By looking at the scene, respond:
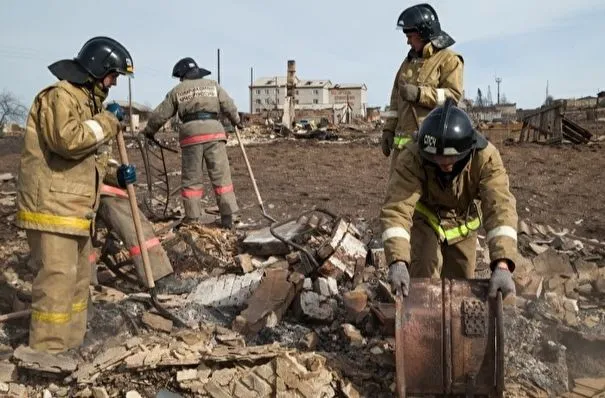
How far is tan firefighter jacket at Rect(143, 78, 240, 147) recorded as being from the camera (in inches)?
271

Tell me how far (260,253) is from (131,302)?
4.80 ft

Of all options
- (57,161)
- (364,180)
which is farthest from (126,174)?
(364,180)

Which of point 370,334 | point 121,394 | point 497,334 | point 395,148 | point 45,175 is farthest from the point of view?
point 395,148

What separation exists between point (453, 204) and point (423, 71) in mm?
1776

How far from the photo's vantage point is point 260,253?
19.5 feet

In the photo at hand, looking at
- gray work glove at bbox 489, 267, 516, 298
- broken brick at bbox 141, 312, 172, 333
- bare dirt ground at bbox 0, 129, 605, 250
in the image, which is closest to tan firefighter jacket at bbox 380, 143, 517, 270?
gray work glove at bbox 489, 267, 516, 298

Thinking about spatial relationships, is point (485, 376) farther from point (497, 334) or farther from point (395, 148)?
point (395, 148)

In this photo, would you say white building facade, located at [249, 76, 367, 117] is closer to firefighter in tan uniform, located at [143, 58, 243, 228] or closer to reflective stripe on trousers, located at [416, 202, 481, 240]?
firefighter in tan uniform, located at [143, 58, 243, 228]

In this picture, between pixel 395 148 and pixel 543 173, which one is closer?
pixel 395 148

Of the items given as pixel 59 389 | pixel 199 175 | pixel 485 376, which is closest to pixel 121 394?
pixel 59 389

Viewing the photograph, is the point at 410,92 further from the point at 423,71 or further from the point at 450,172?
the point at 450,172

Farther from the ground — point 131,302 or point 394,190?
point 394,190

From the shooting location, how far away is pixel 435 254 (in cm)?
386

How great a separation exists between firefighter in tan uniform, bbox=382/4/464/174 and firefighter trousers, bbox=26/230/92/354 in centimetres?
287
